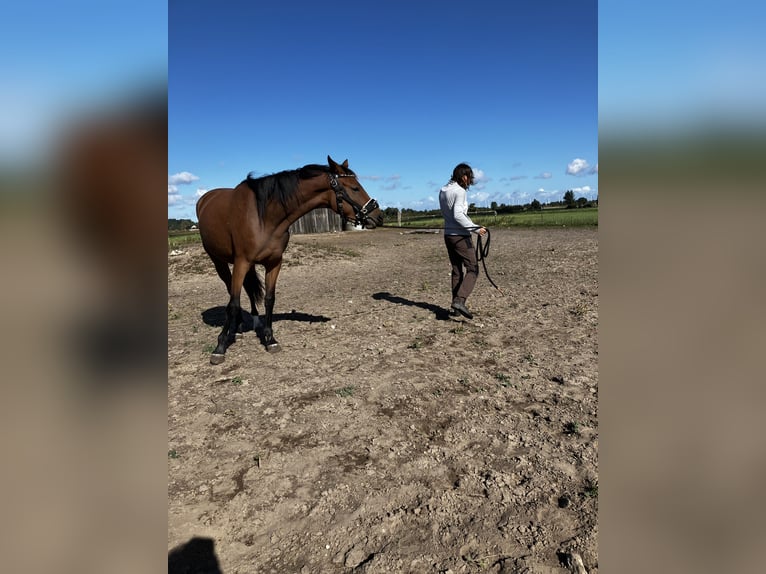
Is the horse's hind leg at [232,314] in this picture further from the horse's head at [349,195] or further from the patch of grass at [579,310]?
the patch of grass at [579,310]

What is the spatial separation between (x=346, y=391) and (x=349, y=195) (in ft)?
8.14

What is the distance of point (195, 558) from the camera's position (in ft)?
7.64

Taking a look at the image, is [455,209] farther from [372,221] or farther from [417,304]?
[417,304]

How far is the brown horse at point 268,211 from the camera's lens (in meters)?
5.30

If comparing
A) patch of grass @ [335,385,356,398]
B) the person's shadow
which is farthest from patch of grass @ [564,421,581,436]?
the person's shadow

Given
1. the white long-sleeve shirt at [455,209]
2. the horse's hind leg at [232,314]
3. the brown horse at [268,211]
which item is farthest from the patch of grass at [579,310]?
the horse's hind leg at [232,314]

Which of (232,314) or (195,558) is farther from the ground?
(232,314)

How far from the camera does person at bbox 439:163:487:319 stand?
6473mm

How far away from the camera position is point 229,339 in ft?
18.5

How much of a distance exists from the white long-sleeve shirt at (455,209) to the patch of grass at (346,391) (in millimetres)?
3210

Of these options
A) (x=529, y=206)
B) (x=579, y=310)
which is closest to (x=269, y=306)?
(x=579, y=310)

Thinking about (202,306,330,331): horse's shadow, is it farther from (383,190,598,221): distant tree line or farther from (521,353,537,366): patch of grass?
(383,190,598,221): distant tree line
